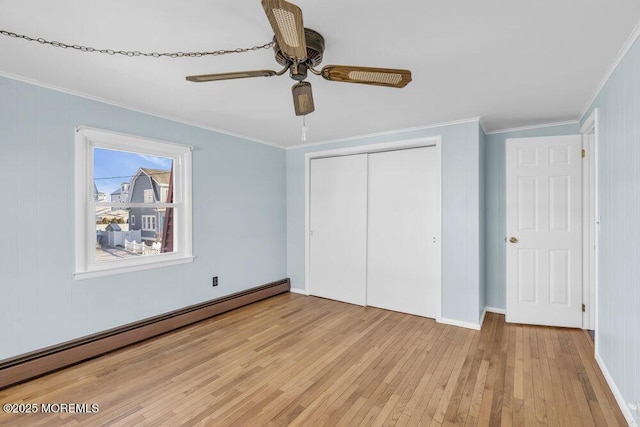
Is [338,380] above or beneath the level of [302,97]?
beneath

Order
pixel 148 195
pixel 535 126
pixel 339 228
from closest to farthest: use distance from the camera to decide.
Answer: pixel 148 195 → pixel 535 126 → pixel 339 228

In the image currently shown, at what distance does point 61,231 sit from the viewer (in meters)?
2.54

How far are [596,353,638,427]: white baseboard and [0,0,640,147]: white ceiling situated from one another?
7.23 ft

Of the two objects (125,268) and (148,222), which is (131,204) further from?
(125,268)

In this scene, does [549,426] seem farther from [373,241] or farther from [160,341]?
[160,341]

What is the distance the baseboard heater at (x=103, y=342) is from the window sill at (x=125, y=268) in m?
0.51

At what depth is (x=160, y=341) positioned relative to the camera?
3006mm

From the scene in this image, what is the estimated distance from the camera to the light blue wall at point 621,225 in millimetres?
1781

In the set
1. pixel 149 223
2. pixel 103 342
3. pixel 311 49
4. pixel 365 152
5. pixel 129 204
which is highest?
pixel 311 49

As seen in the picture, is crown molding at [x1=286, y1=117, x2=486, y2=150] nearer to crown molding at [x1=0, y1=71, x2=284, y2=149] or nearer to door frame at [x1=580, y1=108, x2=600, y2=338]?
crown molding at [x1=0, y1=71, x2=284, y2=149]

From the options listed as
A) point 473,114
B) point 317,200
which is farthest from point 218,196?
point 473,114

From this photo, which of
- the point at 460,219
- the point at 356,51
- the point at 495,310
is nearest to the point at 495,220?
the point at 460,219

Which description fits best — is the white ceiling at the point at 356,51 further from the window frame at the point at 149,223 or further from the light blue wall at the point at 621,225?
the window frame at the point at 149,223

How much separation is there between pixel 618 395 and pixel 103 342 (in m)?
3.95
